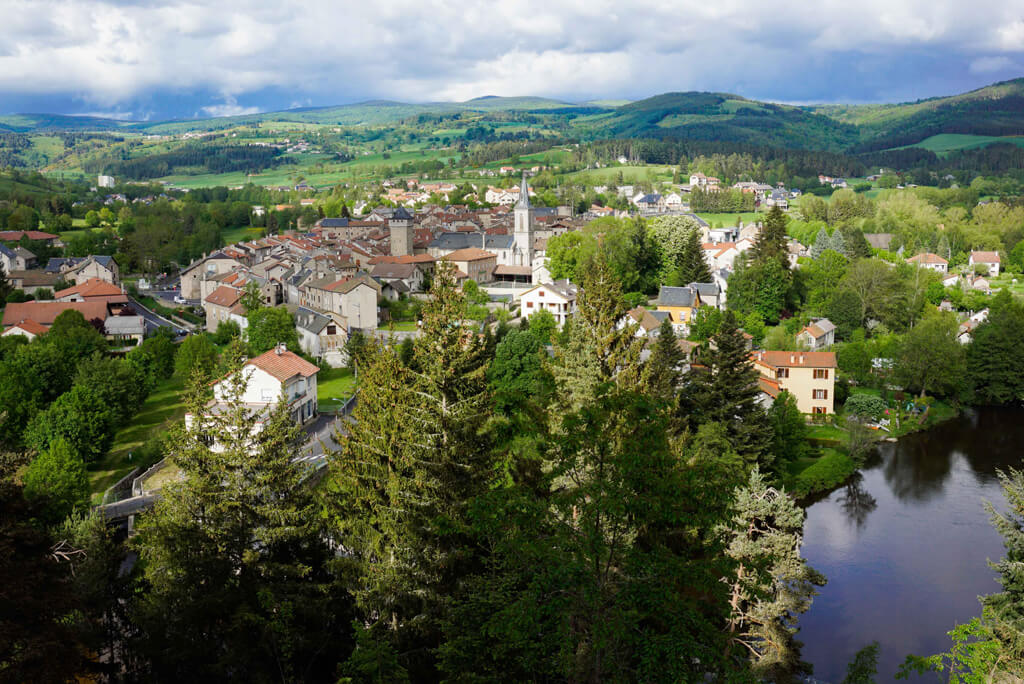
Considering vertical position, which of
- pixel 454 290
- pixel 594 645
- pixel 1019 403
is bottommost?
pixel 1019 403

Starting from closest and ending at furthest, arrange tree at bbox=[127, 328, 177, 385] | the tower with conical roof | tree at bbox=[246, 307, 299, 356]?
tree at bbox=[127, 328, 177, 385], tree at bbox=[246, 307, 299, 356], the tower with conical roof

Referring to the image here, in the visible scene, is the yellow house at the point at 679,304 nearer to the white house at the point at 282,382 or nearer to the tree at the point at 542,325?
the tree at the point at 542,325

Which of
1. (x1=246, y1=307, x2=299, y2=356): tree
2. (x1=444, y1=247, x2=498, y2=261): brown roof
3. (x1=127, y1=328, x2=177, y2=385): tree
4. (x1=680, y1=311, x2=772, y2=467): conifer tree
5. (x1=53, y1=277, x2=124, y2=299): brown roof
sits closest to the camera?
(x1=680, y1=311, x2=772, y2=467): conifer tree

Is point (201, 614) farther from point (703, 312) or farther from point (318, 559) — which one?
point (703, 312)

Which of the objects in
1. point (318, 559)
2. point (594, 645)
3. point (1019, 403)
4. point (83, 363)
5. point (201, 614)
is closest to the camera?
point (594, 645)

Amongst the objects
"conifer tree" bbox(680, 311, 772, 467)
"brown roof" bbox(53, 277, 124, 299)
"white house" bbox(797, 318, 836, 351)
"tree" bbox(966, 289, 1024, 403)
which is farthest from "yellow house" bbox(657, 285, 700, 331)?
"brown roof" bbox(53, 277, 124, 299)

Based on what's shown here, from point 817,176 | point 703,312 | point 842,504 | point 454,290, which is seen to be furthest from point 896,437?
point 817,176

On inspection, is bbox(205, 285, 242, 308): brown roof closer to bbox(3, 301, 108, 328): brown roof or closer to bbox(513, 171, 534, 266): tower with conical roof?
bbox(3, 301, 108, 328): brown roof

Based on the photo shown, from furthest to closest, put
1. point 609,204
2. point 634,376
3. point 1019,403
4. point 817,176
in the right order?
1. point 817,176
2. point 609,204
3. point 1019,403
4. point 634,376
